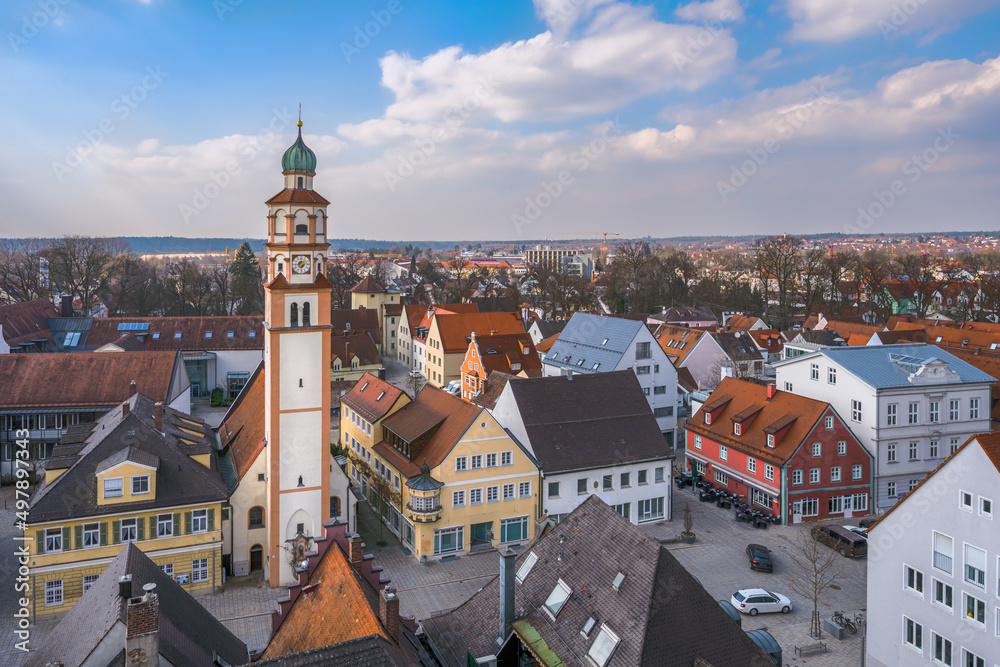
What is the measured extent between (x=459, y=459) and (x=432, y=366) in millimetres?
37533

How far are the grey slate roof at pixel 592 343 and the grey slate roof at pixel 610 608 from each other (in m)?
29.0

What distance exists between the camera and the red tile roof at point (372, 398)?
1416 inches

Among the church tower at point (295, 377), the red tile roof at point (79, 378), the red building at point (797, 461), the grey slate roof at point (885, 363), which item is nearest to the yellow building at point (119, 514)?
the church tower at point (295, 377)

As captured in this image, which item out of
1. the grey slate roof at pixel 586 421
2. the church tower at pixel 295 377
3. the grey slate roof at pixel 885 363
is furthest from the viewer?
the grey slate roof at pixel 885 363

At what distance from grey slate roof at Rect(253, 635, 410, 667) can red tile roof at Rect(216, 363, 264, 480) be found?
61.5 ft

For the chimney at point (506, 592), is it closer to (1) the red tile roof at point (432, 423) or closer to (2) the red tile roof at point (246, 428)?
(1) the red tile roof at point (432, 423)

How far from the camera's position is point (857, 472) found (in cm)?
3509

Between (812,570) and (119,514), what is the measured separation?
1042 inches

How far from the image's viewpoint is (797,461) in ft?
111

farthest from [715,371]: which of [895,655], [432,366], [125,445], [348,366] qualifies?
[125,445]

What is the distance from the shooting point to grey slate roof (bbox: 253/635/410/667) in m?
10.7

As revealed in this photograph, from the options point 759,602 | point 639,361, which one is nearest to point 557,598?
point 759,602

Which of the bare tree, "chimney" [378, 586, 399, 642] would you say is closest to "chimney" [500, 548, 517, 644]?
"chimney" [378, 586, 399, 642]

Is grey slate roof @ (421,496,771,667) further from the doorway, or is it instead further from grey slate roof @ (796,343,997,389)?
grey slate roof @ (796,343,997,389)
